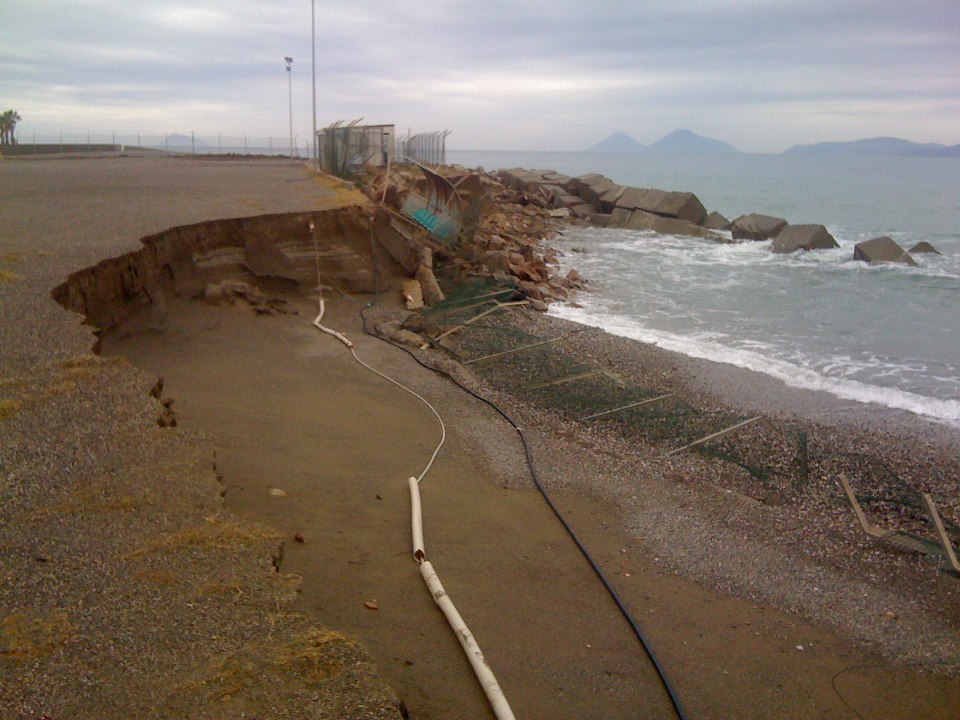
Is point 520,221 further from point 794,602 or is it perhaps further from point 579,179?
point 794,602

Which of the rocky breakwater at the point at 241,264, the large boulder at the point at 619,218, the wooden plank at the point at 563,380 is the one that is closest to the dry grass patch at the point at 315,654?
the rocky breakwater at the point at 241,264

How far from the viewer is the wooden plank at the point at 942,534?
681 centimetres

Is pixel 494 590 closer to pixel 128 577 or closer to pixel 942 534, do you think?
pixel 128 577

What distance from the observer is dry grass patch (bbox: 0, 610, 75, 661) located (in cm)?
339

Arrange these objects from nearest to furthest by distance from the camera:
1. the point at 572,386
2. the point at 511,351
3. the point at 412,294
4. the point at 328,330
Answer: the point at 572,386
the point at 511,351
the point at 328,330
the point at 412,294

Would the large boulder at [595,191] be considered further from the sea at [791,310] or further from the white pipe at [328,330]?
the white pipe at [328,330]

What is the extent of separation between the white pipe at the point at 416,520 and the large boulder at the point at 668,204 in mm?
35631

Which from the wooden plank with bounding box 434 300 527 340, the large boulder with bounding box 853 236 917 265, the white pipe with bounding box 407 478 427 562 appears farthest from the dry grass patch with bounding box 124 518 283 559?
the large boulder with bounding box 853 236 917 265

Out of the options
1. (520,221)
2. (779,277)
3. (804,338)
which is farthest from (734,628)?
(520,221)

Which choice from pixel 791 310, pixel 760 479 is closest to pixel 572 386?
pixel 760 479

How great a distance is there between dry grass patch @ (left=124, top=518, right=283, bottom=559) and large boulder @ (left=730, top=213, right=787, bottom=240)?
35.7m

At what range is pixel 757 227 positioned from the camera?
37.2m

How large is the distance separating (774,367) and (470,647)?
1105 cm

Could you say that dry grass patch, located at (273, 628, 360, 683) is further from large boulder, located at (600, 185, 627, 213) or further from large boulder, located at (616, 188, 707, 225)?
large boulder, located at (600, 185, 627, 213)
